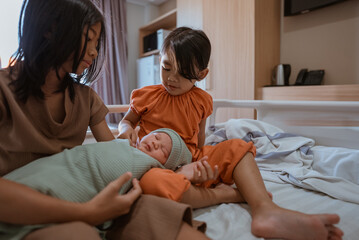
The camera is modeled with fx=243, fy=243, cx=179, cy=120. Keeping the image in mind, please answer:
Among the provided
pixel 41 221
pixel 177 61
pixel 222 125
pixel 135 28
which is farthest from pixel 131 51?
pixel 41 221

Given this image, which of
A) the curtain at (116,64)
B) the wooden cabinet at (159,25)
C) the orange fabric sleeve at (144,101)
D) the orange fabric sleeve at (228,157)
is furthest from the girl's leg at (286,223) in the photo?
the curtain at (116,64)

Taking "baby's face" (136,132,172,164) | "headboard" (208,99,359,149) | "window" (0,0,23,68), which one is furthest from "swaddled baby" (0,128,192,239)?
"window" (0,0,23,68)

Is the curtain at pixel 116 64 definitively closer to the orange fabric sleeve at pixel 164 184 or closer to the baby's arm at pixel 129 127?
the baby's arm at pixel 129 127

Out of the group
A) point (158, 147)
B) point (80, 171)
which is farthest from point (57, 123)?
point (158, 147)

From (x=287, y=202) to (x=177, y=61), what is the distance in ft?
2.16

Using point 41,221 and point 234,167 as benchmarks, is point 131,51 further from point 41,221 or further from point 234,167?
point 41,221

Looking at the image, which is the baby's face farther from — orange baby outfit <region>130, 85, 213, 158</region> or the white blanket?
the white blanket

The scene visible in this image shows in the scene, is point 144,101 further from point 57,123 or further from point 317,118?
point 317,118

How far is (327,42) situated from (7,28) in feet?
10.6

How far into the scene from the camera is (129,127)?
1.04 meters

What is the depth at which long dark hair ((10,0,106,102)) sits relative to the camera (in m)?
0.66

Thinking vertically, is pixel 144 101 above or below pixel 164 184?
above

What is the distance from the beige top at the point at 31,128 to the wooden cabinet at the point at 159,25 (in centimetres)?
273

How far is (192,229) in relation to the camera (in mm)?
564
